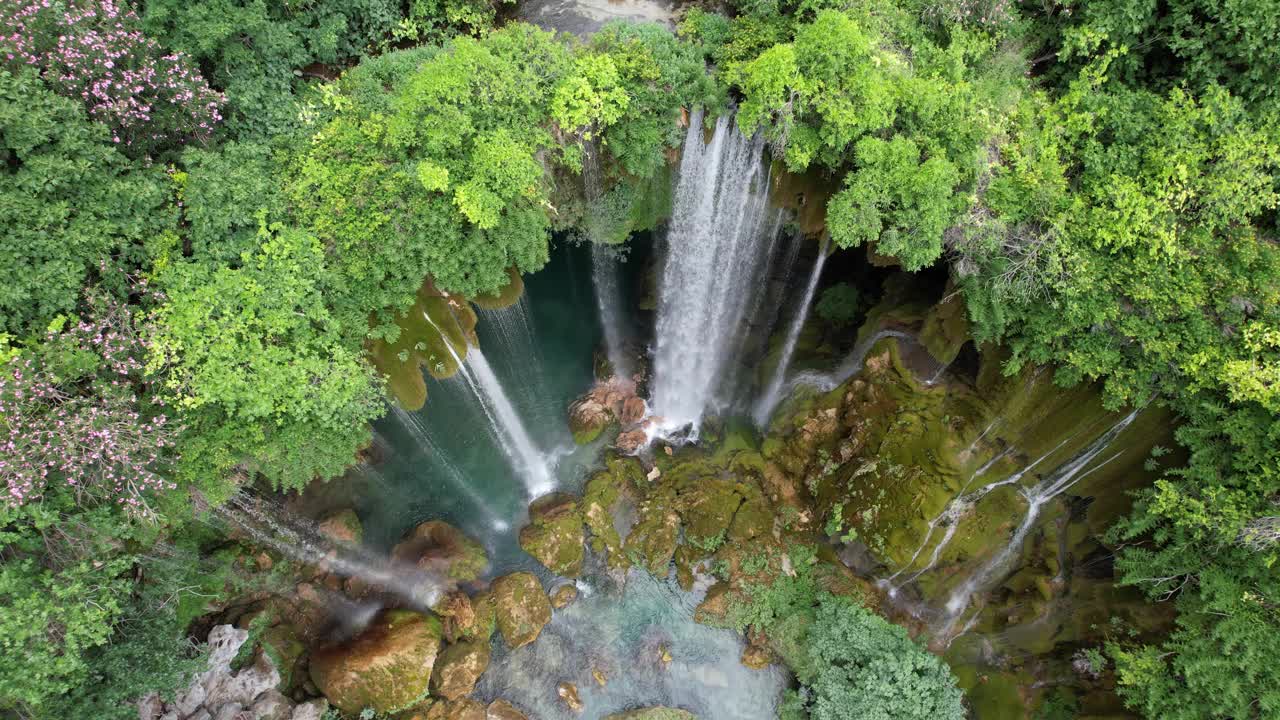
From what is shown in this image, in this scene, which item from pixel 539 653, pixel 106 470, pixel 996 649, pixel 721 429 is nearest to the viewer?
pixel 106 470

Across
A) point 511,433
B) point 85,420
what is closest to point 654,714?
point 511,433

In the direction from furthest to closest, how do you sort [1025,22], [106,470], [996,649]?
[996,649], [1025,22], [106,470]

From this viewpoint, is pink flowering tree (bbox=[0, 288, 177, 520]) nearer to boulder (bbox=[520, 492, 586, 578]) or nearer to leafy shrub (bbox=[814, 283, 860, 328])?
boulder (bbox=[520, 492, 586, 578])

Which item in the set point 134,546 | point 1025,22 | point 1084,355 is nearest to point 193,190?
point 134,546

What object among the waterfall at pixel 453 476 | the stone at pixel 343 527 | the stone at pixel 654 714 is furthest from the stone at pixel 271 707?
the stone at pixel 654 714

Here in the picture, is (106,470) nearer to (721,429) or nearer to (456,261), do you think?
(456,261)

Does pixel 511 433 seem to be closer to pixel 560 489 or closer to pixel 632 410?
pixel 560 489

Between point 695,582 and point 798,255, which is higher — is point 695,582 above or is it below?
below
